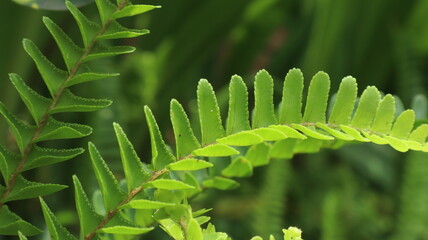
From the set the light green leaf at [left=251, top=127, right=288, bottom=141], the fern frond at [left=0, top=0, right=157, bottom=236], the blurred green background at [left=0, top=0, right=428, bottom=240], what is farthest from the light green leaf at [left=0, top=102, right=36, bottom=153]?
the blurred green background at [left=0, top=0, right=428, bottom=240]

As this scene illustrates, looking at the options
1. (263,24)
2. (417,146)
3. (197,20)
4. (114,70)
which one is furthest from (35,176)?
(417,146)

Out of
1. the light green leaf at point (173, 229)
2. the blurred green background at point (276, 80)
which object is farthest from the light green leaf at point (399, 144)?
the blurred green background at point (276, 80)

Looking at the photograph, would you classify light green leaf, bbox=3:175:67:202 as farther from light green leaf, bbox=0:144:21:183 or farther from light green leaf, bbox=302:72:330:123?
light green leaf, bbox=302:72:330:123

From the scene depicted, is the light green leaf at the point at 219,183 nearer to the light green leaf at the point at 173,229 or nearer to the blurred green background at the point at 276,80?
the light green leaf at the point at 173,229

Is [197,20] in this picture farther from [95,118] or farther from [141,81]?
[95,118]

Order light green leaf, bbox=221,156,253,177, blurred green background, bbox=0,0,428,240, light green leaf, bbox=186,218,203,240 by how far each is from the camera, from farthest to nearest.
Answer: blurred green background, bbox=0,0,428,240 < light green leaf, bbox=221,156,253,177 < light green leaf, bbox=186,218,203,240

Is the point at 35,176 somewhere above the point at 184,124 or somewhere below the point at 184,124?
below

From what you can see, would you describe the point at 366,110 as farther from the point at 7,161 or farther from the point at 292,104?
the point at 7,161
